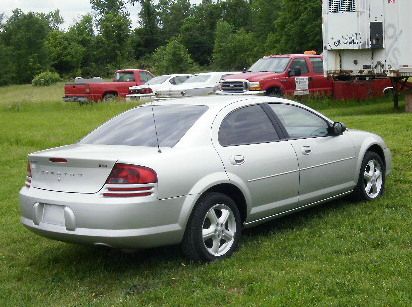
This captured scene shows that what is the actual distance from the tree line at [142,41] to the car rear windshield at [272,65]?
4330 centimetres

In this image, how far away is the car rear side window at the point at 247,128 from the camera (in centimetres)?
624

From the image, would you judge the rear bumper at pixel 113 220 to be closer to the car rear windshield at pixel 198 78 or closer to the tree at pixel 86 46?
the car rear windshield at pixel 198 78

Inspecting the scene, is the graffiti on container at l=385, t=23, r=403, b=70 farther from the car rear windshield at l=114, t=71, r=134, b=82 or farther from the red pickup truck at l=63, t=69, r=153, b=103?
the car rear windshield at l=114, t=71, r=134, b=82

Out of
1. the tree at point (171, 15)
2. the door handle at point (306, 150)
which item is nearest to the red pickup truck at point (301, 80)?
the door handle at point (306, 150)

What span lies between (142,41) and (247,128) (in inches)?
3414

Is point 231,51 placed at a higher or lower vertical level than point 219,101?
lower

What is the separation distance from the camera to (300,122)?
711 centimetres

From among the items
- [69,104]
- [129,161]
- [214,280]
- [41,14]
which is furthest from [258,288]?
[41,14]

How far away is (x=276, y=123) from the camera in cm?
678

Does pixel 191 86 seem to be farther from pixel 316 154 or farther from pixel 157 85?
pixel 316 154

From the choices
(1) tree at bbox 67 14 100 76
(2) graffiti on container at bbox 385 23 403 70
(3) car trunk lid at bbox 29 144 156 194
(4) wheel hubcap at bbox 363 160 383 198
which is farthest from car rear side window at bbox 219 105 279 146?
(1) tree at bbox 67 14 100 76

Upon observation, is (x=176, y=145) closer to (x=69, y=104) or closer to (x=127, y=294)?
(x=127, y=294)

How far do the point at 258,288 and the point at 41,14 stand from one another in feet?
435

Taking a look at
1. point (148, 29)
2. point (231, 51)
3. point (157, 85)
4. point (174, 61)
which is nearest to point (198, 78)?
point (157, 85)
